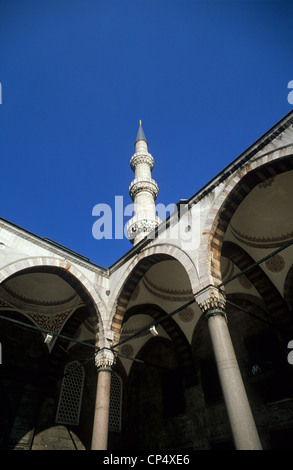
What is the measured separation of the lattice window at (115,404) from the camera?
989 centimetres

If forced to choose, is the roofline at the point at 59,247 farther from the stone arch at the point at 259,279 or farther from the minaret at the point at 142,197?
the minaret at the point at 142,197

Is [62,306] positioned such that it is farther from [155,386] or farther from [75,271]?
[155,386]

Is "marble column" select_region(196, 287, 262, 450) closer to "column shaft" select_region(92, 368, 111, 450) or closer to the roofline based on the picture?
"column shaft" select_region(92, 368, 111, 450)

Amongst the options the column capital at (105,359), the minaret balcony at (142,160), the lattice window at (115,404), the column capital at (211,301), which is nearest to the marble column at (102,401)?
the column capital at (105,359)

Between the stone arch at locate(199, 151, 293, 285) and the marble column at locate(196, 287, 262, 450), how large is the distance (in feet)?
1.35

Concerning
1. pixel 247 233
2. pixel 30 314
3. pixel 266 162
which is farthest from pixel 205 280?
pixel 30 314

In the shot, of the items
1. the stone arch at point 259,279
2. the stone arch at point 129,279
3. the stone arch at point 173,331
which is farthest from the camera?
the stone arch at point 173,331

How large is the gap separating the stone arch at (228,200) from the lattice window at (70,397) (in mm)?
5518

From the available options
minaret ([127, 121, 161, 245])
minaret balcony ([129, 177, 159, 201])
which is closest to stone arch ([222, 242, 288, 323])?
minaret ([127, 121, 161, 245])

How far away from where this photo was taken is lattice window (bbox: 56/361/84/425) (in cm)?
907

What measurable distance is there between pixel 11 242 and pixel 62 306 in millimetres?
3321

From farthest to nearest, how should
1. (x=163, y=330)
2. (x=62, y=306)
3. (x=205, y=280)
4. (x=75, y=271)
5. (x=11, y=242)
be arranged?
1. (x=163, y=330)
2. (x=62, y=306)
3. (x=75, y=271)
4. (x=11, y=242)
5. (x=205, y=280)

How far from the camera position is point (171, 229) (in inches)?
284

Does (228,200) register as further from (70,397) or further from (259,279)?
(70,397)
